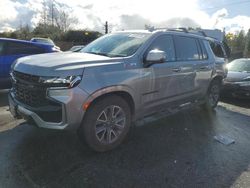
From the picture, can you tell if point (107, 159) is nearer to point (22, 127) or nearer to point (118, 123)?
point (118, 123)

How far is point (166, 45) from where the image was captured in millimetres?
5059

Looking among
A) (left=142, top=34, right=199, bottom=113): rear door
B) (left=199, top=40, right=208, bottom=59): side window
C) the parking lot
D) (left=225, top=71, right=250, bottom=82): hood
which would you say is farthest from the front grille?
(left=225, top=71, right=250, bottom=82): hood

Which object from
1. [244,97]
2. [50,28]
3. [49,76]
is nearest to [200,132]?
[49,76]

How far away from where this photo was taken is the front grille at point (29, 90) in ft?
11.9

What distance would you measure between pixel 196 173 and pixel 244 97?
566cm

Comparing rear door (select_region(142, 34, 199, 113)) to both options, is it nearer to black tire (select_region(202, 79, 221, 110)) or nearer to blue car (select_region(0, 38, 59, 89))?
black tire (select_region(202, 79, 221, 110))

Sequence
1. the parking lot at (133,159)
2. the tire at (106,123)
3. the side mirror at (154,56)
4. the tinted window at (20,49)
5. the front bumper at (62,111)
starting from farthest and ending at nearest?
the tinted window at (20,49)
the side mirror at (154,56)
the tire at (106,123)
the front bumper at (62,111)
the parking lot at (133,159)

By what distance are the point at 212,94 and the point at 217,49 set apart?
117cm

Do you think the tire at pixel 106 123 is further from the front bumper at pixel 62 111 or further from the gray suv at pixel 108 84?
the front bumper at pixel 62 111

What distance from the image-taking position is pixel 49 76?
11.7ft

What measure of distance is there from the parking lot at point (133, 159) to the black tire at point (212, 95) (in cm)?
135

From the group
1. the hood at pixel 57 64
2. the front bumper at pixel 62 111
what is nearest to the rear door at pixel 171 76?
the hood at pixel 57 64

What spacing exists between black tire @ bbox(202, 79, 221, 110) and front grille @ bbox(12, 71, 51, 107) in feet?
→ 14.1

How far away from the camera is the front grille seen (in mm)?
3639
